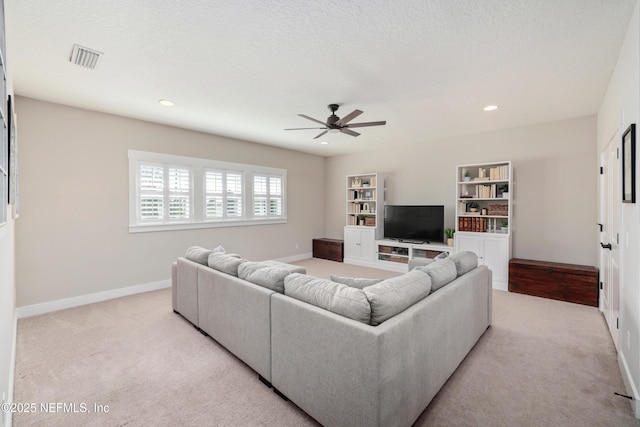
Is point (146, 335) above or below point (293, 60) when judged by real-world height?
below

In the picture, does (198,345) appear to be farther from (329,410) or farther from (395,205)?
(395,205)

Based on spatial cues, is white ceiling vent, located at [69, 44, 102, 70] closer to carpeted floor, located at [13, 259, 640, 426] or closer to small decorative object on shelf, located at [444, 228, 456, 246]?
carpeted floor, located at [13, 259, 640, 426]

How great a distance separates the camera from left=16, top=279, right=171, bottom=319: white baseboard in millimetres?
3740

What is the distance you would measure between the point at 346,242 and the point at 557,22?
211 inches

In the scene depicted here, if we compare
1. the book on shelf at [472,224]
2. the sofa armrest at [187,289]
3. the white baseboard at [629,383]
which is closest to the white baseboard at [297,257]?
the sofa armrest at [187,289]

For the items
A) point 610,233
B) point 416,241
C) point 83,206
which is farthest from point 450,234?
point 83,206

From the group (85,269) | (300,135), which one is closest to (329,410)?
(85,269)

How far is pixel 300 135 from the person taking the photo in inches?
219

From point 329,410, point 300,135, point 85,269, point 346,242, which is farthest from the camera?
point 346,242

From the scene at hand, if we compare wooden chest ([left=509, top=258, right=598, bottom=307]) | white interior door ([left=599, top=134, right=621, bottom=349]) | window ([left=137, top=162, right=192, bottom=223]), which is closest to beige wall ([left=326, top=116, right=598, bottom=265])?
wooden chest ([left=509, top=258, right=598, bottom=307])

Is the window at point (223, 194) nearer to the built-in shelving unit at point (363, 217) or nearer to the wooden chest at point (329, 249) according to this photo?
the wooden chest at point (329, 249)

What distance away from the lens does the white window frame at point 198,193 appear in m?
4.65

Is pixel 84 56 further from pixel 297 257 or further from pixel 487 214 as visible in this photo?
pixel 487 214

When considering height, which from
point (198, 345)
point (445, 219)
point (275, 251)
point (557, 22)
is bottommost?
point (198, 345)
